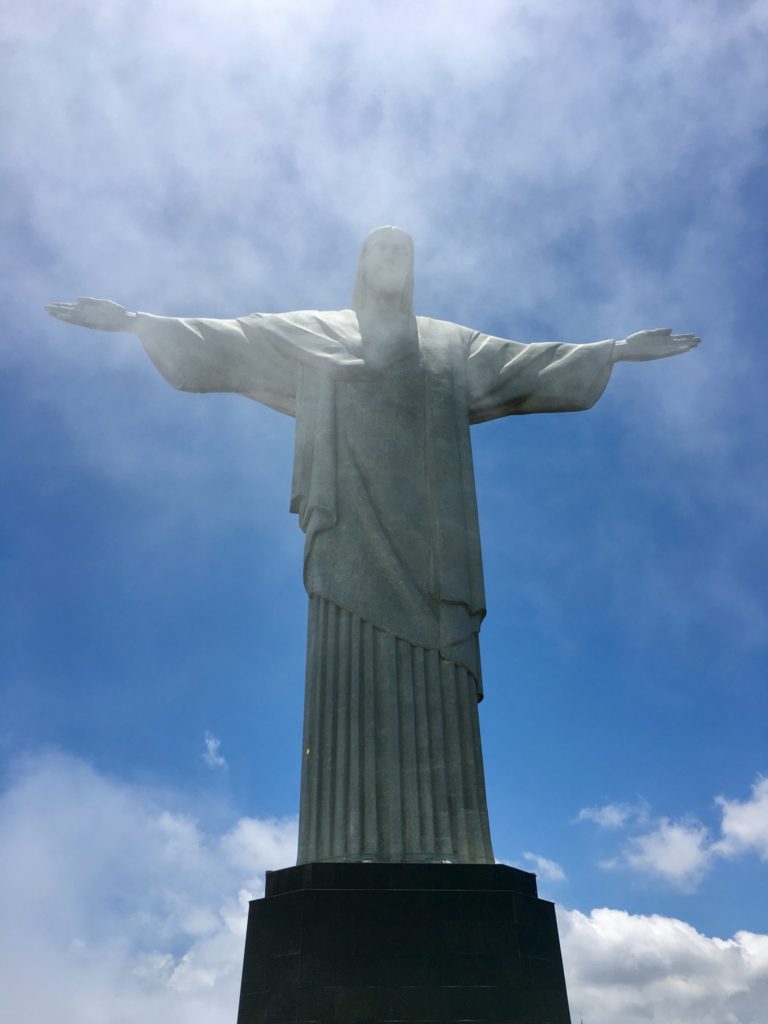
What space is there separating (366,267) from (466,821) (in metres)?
5.80

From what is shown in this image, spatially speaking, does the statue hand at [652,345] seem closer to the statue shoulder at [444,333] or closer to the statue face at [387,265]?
the statue shoulder at [444,333]

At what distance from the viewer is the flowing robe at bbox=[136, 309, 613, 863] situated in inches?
283

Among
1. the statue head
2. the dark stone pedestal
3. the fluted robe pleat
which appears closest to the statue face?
the statue head

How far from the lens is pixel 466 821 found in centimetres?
717

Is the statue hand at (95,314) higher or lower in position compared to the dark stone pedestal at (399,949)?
higher

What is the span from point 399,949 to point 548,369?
6119 millimetres

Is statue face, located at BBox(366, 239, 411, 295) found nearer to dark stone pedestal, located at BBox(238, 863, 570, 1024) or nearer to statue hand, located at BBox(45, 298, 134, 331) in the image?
statue hand, located at BBox(45, 298, 134, 331)

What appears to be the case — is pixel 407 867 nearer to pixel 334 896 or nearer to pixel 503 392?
pixel 334 896

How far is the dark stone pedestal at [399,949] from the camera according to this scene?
6.03m

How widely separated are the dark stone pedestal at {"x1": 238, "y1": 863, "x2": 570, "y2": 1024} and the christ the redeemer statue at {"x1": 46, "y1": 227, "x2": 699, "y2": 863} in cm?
42

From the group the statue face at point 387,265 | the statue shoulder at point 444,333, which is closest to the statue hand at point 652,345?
the statue shoulder at point 444,333

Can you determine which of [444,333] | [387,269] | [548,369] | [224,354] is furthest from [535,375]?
[224,354]

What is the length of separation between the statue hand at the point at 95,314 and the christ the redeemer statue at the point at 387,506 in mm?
14

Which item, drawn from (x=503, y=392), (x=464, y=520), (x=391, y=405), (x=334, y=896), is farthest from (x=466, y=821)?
(x=503, y=392)
